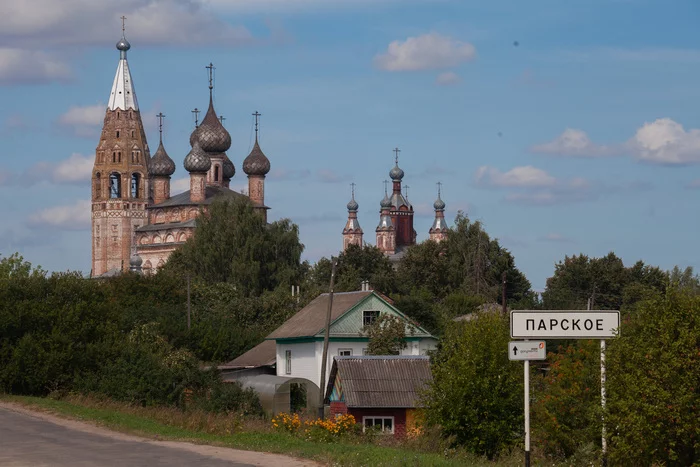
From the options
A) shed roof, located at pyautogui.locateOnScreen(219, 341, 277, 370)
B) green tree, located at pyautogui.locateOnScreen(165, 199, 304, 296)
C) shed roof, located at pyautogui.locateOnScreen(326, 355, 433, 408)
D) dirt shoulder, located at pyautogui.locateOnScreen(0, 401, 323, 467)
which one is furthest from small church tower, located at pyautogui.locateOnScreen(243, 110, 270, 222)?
dirt shoulder, located at pyautogui.locateOnScreen(0, 401, 323, 467)

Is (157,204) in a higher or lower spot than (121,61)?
lower

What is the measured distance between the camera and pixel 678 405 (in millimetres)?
16656

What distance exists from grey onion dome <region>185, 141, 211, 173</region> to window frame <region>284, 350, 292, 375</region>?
72.9m

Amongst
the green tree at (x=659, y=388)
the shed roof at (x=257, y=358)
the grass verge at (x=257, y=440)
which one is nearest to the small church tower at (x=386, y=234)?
the shed roof at (x=257, y=358)

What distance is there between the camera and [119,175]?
145 m

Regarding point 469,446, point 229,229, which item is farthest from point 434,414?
point 229,229

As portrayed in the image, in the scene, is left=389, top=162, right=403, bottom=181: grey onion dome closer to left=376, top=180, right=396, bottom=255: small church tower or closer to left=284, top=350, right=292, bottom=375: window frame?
left=376, top=180, right=396, bottom=255: small church tower

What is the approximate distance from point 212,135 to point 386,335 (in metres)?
82.9

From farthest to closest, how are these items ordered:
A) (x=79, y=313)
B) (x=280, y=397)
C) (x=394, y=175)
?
(x=394, y=175)
(x=280, y=397)
(x=79, y=313)

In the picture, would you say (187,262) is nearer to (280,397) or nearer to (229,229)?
(229,229)

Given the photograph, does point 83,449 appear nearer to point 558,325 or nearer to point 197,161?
point 558,325

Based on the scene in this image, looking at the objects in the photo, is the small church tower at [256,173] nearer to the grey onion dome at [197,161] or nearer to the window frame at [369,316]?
the grey onion dome at [197,161]

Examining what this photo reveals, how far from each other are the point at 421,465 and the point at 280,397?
23.3 m

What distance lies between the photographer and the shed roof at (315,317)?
156 ft
